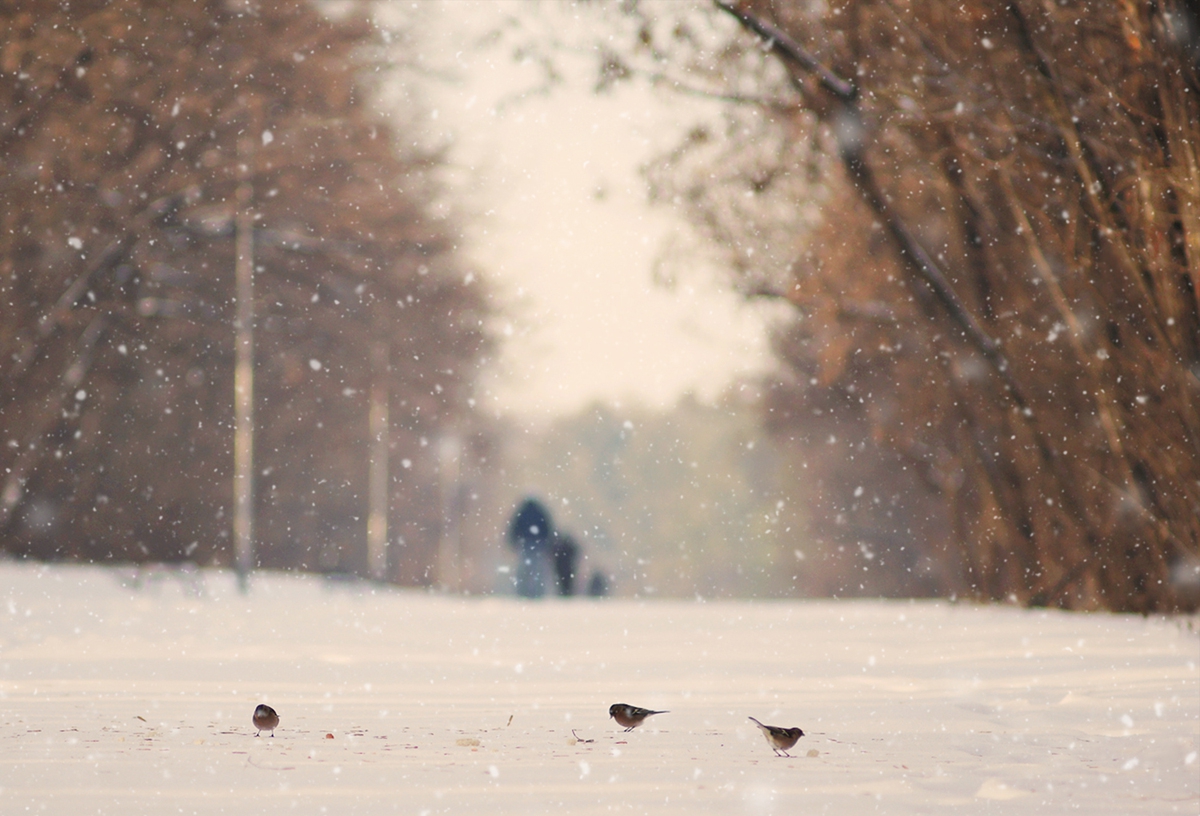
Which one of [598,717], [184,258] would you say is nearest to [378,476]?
[184,258]

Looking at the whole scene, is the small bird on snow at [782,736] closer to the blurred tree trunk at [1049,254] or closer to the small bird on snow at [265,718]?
the small bird on snow at [265,718]

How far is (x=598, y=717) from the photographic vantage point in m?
8.81

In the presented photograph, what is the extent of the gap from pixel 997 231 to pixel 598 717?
11785mm

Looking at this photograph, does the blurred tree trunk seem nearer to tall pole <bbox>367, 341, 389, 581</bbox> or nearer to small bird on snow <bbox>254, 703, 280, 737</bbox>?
small bird on snow <bbox>254, 703, 280, 737</bbox>

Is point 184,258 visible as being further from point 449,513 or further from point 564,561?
point 449,513

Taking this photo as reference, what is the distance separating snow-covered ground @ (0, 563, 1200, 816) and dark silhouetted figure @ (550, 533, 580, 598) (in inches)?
289

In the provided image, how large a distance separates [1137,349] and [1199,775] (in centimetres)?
393

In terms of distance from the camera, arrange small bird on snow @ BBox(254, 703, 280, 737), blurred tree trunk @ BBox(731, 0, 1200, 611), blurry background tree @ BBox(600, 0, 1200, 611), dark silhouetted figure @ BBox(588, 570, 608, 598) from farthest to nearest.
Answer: dark silhouetted figure @ BBox(588, 570, 608, 598) < blurry background tree @ BBox(600, 0, 1200, 611) < blurred tree trunk @ BBox(731, 0, 1200, 611) < small bird on snow @ BBox(254, 703, 280, 737)

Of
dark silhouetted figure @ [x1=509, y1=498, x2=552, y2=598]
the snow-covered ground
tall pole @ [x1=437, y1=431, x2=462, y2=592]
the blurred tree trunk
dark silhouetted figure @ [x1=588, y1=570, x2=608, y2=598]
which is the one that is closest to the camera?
the snow-covered ground

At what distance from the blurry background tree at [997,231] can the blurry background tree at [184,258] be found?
384 inches

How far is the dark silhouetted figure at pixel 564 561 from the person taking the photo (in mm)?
23406

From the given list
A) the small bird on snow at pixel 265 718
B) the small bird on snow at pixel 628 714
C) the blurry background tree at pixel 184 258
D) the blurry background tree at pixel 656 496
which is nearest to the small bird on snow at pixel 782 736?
the small bird on snow at pixel 628 714

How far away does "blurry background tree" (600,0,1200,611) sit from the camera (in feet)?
31.5

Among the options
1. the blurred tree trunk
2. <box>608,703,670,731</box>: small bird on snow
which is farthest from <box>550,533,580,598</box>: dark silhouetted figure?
<box>608,703,670,731</box>: small bird on snow
